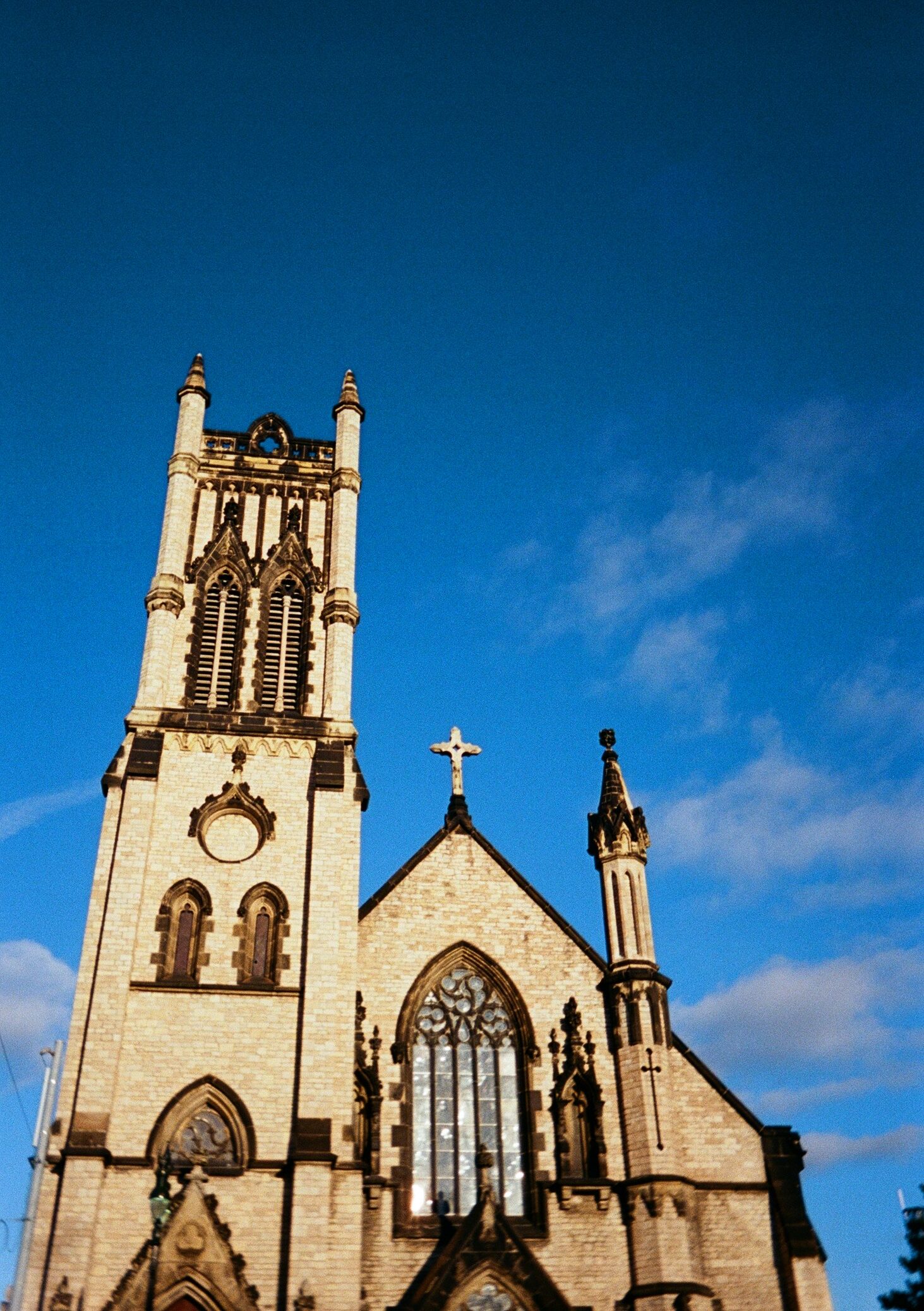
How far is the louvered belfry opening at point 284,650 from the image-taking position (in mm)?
27391

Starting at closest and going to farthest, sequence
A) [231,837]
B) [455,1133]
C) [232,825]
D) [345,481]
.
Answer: [455,1133] < [231,837] < [232,825] < [345,481]

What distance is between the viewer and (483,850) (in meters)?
26.5

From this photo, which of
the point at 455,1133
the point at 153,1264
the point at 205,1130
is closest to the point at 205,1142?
the point at 205,1130

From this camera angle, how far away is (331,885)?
2406cm

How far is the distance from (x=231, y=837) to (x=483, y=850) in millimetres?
5515

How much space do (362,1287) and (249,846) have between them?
847 cm

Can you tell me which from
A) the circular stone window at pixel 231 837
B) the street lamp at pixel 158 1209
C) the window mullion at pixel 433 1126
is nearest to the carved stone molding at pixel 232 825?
the circular stone window at pixel 231 837

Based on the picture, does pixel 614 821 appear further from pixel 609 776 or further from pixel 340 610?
pixel 340 610

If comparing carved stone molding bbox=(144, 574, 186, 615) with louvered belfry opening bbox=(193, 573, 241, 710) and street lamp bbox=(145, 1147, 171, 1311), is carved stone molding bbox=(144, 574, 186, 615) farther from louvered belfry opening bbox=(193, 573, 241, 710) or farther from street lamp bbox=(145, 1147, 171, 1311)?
street lamp bbox=(145, 1147, 171, 1311)

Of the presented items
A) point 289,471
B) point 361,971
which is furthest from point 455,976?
point 289,471

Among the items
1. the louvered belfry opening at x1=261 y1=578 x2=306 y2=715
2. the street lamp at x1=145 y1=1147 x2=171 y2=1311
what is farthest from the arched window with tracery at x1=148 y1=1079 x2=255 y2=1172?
the louvered belfry opening at x1=261 y1=578 x2=306 y2=715

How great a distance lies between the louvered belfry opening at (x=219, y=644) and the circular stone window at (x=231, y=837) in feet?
9.63

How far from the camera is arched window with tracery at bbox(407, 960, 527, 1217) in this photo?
22359 millimetres

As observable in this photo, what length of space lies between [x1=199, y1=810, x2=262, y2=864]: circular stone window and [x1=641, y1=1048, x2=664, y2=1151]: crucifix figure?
8785 mm
